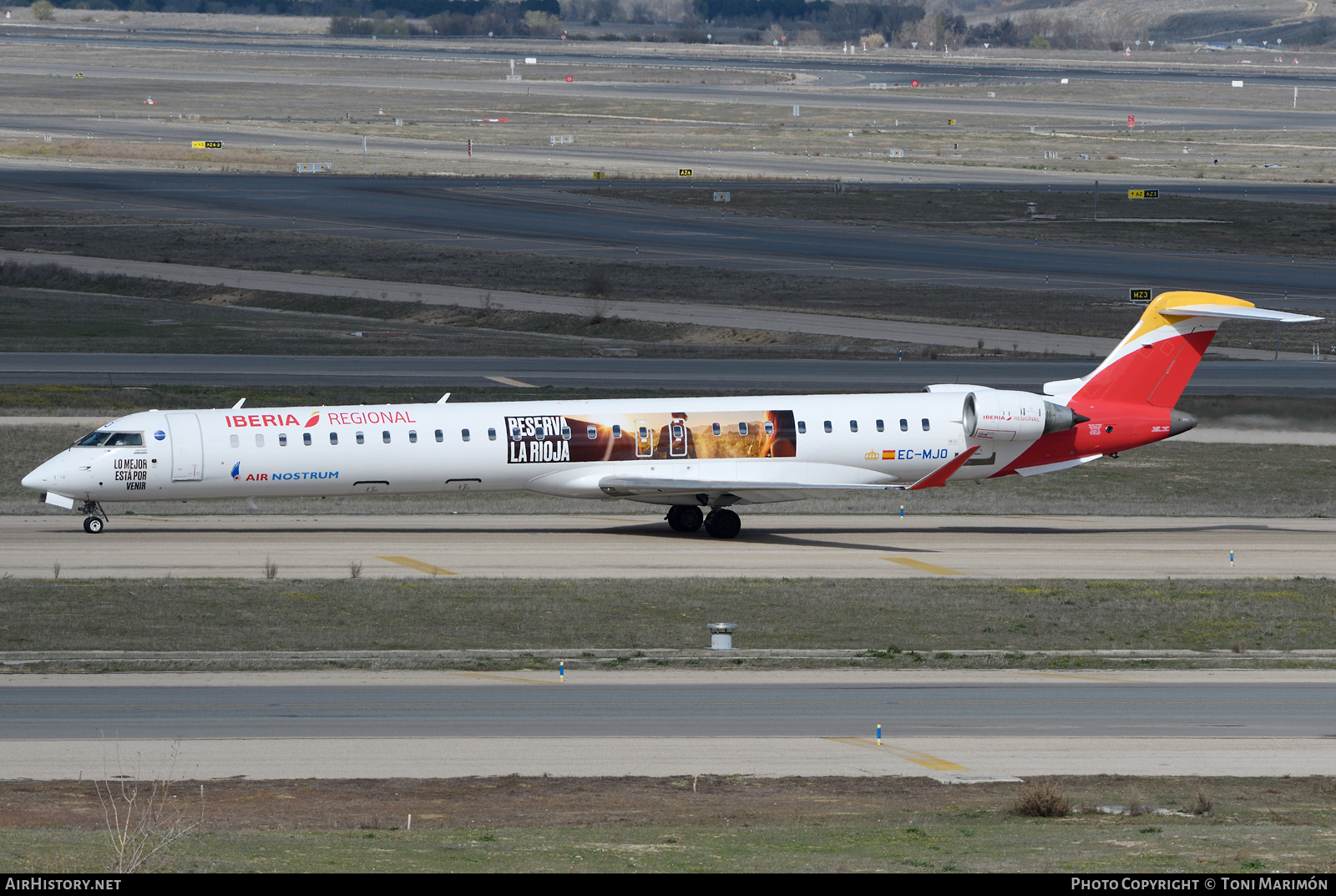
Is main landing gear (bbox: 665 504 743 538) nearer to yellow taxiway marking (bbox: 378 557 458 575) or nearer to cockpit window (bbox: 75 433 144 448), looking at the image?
yellow taxiway marking (bbox: 378 557 458 575)

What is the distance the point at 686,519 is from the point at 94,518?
1427 centimetres

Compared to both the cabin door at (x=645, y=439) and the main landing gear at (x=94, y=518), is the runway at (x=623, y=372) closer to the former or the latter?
the cabin door at (x=645, y=439)

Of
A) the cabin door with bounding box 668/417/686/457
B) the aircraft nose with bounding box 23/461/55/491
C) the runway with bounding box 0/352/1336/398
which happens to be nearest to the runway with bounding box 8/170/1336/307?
the runway with bounding box 0/352/1336/398

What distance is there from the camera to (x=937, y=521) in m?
43.7

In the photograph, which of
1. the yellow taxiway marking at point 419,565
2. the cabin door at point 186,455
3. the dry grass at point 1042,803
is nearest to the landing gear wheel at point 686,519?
the yellow taxiway marking at point 419,565

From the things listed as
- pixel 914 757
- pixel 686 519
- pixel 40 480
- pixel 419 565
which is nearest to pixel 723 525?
pixel 686 519

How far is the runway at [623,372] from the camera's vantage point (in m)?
57.2

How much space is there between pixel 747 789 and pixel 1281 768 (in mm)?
7387

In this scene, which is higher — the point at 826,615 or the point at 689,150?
the point at 689,150

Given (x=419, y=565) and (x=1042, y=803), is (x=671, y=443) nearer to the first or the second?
(x=419, y=565)

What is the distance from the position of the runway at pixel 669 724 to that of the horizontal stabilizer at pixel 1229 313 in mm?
14096

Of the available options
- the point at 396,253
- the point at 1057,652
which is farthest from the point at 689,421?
the point at 396,253

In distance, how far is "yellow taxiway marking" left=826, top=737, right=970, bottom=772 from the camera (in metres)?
21.7
